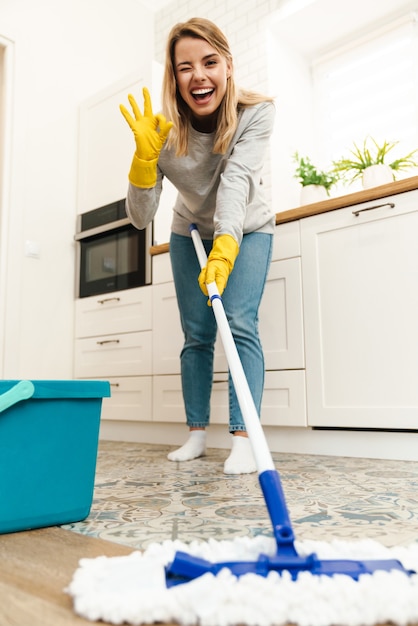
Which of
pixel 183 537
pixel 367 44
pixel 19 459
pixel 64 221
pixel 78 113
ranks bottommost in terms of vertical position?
pixel 183 537

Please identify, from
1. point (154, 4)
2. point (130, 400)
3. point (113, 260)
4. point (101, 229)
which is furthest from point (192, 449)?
point (154, 4)

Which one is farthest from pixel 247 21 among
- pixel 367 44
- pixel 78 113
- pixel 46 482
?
pixel 46 482

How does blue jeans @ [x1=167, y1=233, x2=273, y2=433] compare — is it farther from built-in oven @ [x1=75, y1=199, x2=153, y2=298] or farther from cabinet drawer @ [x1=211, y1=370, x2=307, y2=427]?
built-in oven @ [x1=75, y1=199, x2=153, y2=298]

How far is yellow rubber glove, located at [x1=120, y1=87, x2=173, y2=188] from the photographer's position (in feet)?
4.57

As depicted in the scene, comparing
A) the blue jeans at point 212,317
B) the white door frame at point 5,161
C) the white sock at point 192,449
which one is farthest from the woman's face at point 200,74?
the white door frame at point 5,161

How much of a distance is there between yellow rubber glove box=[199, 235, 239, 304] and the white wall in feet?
5.01

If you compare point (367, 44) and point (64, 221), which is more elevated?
point (367, 44)

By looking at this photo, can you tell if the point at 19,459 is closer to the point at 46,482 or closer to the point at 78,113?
the point at 46,482

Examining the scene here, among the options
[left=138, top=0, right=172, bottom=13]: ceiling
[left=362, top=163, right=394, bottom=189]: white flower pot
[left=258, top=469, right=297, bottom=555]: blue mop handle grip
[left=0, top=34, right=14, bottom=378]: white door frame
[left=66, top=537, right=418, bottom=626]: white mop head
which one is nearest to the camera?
[left=66, top=537, right=418, bottom=626]: white mop head

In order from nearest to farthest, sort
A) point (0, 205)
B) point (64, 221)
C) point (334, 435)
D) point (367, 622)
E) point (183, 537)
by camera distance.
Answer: point (367, 622) < point (183, 537) < point (334, 435) < point (0, 205) < point (64, 221)

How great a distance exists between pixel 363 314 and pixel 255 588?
1.30 m

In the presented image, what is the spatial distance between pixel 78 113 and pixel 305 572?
2811mm

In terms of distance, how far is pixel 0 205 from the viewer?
255cm

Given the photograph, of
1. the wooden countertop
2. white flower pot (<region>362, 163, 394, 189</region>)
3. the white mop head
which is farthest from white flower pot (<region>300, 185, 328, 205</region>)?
the white mop head
